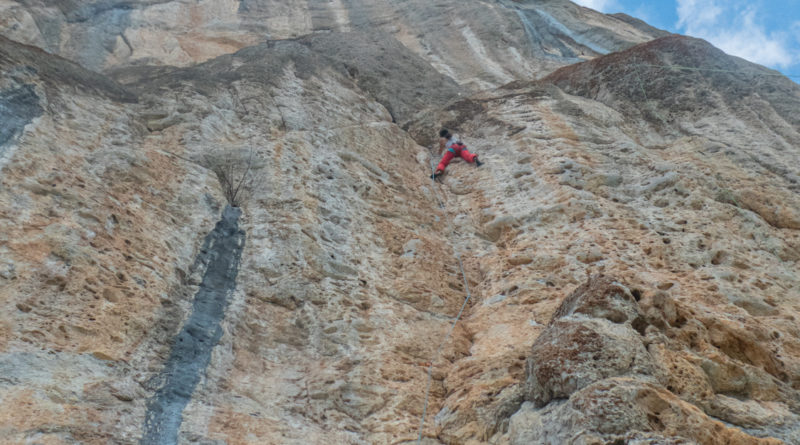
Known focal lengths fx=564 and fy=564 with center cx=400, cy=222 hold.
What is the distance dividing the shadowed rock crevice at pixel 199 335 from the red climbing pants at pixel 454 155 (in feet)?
14.6

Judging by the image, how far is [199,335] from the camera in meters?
5.41

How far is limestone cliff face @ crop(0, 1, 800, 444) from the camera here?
14.4 feet

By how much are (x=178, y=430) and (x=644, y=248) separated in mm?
5583

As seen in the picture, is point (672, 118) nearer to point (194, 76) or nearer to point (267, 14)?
point (194, 76)

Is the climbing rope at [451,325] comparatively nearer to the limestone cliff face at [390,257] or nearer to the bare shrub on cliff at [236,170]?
the limestone cliff face at [390,257]

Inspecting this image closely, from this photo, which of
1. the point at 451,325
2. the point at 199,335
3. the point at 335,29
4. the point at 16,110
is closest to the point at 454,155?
the point at 451,325

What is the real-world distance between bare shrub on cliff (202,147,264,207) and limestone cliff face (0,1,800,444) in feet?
0.17

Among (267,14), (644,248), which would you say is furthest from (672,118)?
(267,14)

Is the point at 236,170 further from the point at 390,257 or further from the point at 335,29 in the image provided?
the point at 335,29

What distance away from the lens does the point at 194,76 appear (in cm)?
1047

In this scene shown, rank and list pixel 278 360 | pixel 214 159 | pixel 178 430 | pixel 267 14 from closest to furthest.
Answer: pixel 178 430
pixel 278 360
pixel 214 159
pixel 267 14

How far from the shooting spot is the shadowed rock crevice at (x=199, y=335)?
173 inches

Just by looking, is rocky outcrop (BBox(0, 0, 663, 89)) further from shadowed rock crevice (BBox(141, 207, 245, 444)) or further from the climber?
shadowed rock crevice (BBox(141, 207, 245, 444))

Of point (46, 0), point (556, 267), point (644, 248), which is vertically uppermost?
point (644, 248)
